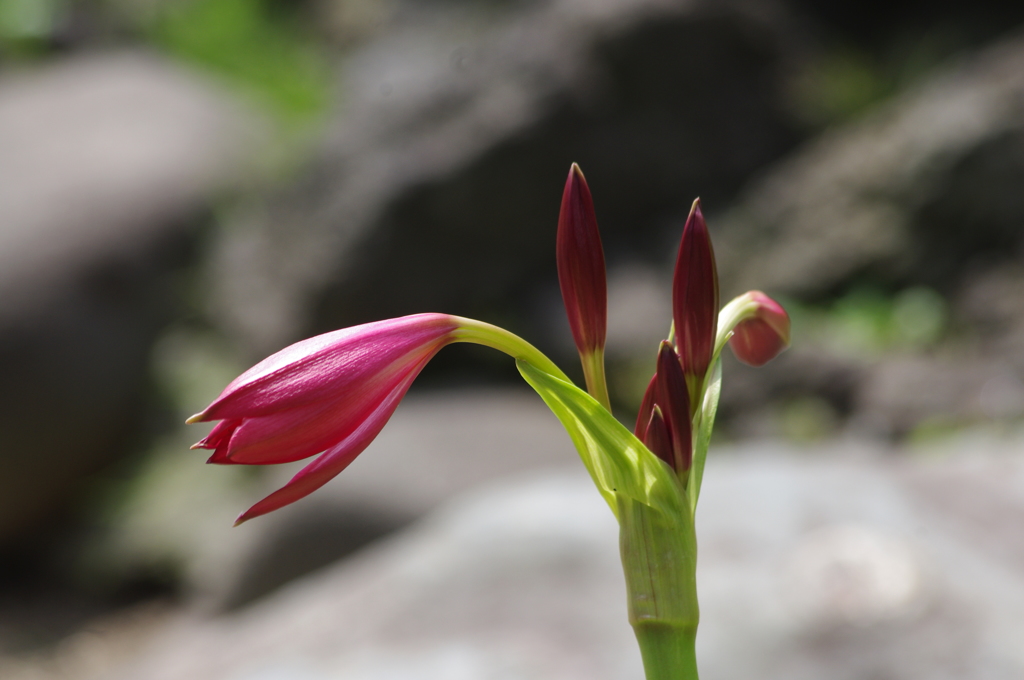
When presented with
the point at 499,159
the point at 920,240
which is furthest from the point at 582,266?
the point at 499,159

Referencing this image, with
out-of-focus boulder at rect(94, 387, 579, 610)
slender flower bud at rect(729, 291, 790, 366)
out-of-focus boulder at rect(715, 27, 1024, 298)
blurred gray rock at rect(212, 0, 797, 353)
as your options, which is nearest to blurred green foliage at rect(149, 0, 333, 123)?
blurred gray rock at rect(212, 0, 797, 353)

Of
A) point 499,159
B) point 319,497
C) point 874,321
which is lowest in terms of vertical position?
point 319,497

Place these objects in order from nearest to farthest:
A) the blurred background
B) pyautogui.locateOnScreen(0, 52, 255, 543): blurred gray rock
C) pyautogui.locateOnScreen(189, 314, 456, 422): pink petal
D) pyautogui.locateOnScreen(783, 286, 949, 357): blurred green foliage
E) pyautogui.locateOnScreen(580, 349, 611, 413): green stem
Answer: pyautogui.locateOnScreen(189, 314, 456, 422): pink petal, pyautogui.locateOnScreen(580, 349, 611, 413): green stem, the blurred background, pyautogui.locateOnScreen(783, 286, 949, 357): blurred green foliage, pyautogui.locateOnScreen(0, 52, 255, 543): blurred gray rock

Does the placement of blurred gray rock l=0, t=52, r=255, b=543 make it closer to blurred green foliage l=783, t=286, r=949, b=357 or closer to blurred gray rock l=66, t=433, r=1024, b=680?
blurred gray rock l=66, t=433, r=1024, b=680

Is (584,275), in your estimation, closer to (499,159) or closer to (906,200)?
Result: (906,200)

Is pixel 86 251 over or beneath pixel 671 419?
over

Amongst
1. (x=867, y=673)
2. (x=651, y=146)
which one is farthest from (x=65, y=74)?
(x=867, y=673)
